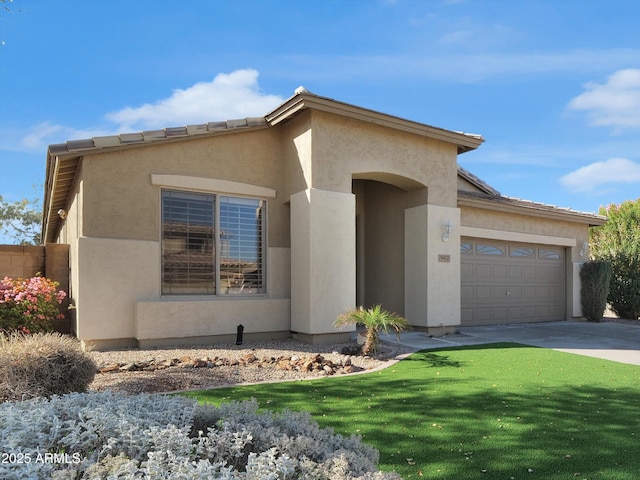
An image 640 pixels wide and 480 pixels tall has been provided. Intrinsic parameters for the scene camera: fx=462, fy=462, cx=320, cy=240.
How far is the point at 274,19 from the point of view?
10000 millimetres

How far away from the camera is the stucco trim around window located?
9.91 metres

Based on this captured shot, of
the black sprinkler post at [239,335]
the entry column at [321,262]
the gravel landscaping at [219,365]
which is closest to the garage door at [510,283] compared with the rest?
the entry column at [321,262]

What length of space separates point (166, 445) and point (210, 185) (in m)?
8.48

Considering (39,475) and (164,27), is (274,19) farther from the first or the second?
(39,475)

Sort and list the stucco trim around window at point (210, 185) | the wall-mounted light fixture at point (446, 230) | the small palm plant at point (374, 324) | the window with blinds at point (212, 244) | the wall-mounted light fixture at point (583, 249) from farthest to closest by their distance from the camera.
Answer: the wall-mounted light fixture at point (583, 249), the wall-mounted light fixture at point (446, 230), the window with blinds at point (212, 244), the stucco trim around window at point (210, 185), the small palm plant at point (374, 324)

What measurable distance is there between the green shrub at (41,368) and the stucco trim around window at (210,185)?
4.89 metres

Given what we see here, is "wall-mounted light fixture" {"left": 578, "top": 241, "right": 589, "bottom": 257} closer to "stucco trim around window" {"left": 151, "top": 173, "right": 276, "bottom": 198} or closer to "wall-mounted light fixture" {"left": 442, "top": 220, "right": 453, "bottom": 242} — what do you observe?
"wall-mounted light fixture" {"left": 442, "top": 220, "right": 453, "bottom": 242}

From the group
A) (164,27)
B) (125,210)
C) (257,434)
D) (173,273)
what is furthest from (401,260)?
(257,434)

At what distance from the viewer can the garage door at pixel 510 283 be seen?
1414 cm

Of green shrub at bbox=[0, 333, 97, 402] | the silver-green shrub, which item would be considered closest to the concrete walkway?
green shrub at bbox=[0, 333, 97, 402]

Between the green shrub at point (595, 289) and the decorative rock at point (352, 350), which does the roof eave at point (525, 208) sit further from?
the decorative rock at point (352, 350)

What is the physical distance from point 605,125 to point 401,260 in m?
12.8

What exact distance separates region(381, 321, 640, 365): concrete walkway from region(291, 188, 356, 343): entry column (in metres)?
1.54

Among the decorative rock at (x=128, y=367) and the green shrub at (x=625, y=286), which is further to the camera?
the green shrub at (x=625, y=286)
